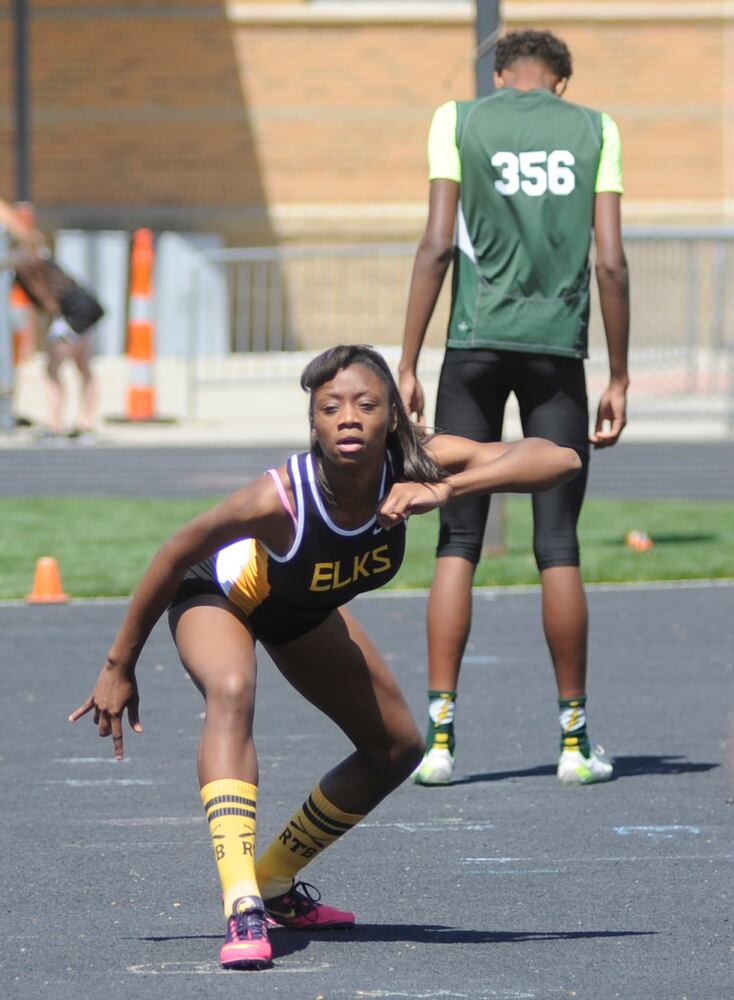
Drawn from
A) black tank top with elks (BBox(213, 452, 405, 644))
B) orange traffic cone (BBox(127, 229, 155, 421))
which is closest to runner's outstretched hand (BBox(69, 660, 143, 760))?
black tank top with elks (BBox(213, 452, 405, 644))

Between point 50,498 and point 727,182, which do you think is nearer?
point 50,498

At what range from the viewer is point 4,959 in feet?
14.8

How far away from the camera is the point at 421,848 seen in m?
5.62

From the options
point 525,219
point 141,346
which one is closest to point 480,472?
point 525,219

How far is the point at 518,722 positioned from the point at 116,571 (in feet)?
13.4

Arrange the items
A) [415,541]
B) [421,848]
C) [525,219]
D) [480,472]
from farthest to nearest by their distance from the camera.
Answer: [415,541], [525,219], [421,848], [480,472]

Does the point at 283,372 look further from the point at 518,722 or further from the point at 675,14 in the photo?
the point at 518,722

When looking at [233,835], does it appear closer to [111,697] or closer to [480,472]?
[111,697]

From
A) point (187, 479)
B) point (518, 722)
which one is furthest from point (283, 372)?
point (518, 722)

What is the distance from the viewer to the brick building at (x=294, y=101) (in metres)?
26.4

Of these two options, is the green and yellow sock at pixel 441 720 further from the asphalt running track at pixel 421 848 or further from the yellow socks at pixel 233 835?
the yellow socks at pixel 233 835

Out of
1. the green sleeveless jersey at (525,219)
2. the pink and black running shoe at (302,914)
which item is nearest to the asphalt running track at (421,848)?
the pink and black running shoe at (302,914)

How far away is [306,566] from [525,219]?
2222 mm

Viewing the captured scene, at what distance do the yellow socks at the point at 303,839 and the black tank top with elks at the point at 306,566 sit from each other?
0.39 meters
